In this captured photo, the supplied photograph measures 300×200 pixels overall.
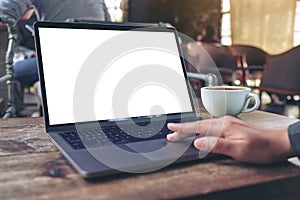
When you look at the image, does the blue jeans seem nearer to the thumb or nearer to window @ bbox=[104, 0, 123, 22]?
window @ bbox=[104, 0, 123, 22]

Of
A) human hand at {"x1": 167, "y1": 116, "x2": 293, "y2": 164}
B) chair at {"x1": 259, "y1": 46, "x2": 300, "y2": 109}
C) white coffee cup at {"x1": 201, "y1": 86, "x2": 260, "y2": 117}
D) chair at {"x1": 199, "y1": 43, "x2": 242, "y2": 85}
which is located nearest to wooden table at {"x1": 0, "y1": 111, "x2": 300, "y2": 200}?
human hand at {"x1": 167, "y1": 116, "x2": 293, "y2": 164}

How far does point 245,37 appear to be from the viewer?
207 inches

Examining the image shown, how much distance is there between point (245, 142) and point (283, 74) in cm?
226

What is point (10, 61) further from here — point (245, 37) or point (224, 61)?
point (245, 37)

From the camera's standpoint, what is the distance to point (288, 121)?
0.79m

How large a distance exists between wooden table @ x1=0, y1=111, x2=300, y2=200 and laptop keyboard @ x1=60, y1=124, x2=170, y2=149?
5 centimetres

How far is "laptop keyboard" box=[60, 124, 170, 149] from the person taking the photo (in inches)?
22.0

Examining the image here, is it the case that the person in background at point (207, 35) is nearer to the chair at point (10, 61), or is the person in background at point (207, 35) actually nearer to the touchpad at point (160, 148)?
the chair at point (10, 61)

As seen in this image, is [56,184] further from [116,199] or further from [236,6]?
[236,6]

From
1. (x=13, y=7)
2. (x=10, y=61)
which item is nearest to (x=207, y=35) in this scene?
(x=13, y=7)

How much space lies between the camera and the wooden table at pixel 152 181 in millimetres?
396

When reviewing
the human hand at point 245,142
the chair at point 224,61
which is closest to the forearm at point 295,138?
the human hand at point 245,142

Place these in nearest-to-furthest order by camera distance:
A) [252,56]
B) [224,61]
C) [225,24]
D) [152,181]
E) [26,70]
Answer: [152,181] → [26,70] → [224,61] → [252,56] → [225,24]

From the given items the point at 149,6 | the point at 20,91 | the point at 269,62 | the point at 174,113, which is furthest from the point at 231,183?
the point at 149,6
